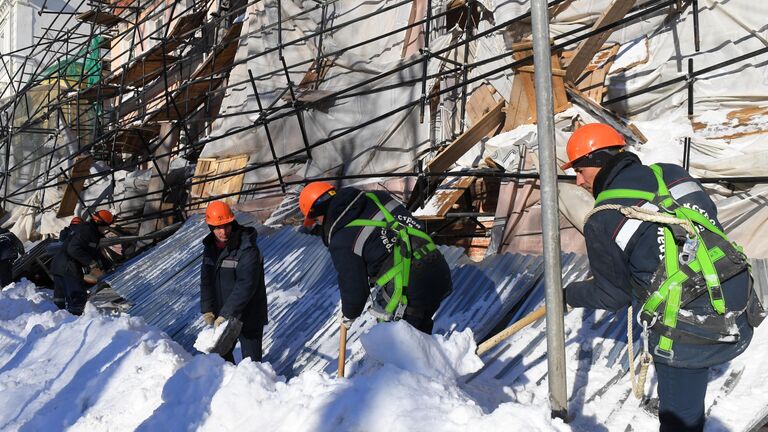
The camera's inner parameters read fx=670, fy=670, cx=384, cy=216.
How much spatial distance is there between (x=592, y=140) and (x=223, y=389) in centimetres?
219

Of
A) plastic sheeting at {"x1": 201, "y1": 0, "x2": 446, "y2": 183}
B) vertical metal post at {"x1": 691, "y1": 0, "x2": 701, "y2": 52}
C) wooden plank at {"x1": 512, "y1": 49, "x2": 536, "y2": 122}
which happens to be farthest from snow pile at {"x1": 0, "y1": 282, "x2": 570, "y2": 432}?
vertical metal post at {"x1": 691, "y1": 0, "x2": 701, "y2": 52}

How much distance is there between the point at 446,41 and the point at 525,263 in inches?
159

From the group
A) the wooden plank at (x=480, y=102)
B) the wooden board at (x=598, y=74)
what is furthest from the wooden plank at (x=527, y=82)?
the wooden plank at (x=480, y=102)

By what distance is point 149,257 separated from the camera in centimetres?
1016

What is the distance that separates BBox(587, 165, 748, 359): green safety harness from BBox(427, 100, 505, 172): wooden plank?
13.9ft

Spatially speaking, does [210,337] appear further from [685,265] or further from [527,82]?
[527,82]

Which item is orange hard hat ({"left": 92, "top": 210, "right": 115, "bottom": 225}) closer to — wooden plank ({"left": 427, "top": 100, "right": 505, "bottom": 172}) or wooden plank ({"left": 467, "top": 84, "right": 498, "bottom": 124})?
wooden plank ({"left": 427, "top": 100, "right": 505, "bottom": 172})

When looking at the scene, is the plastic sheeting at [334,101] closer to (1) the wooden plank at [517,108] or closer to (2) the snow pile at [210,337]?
(1) the wooden plank at [517,108]

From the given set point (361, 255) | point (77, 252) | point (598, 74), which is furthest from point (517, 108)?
point (77, 252)

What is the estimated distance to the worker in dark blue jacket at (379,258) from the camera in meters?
4.41

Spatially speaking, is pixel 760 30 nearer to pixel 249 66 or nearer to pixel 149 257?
pixel 249 66

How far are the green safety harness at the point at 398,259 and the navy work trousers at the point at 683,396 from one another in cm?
183

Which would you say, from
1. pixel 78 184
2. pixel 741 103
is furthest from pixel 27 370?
pixel 78 184

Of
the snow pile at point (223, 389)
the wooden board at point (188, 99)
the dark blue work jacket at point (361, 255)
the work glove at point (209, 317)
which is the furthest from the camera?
the wooden board at point (188, 99)
